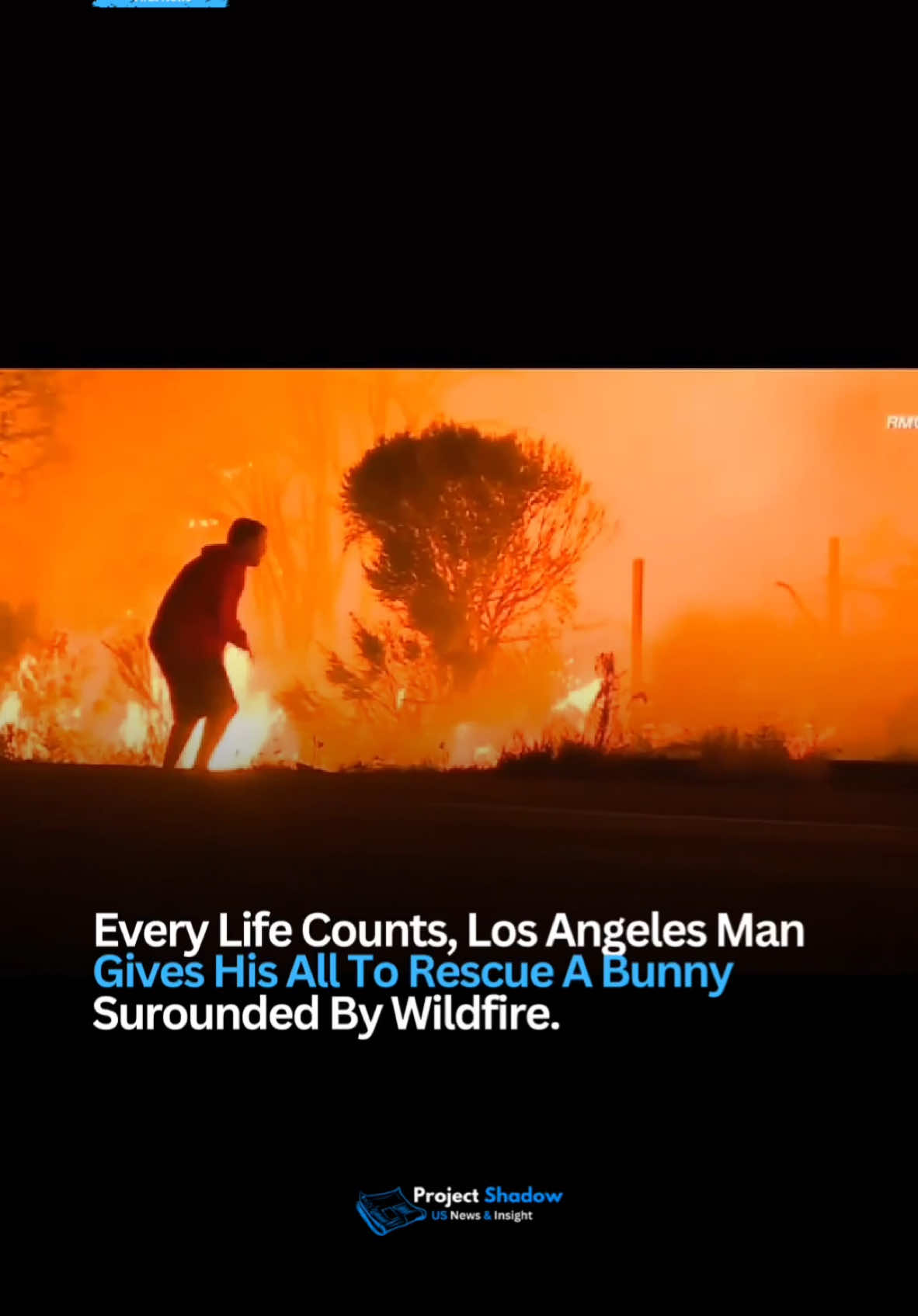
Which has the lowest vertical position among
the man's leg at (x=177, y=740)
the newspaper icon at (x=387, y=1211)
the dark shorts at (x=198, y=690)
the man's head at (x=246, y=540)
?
the newspaper icon at (x=387, y=1211)

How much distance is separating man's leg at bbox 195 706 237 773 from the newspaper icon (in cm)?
236

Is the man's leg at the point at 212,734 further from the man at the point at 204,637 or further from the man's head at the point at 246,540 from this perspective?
the man's head at the point at 246,540

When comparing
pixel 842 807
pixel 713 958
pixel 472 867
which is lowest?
pixel 713 958

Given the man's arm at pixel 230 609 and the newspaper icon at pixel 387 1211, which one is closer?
the newspaper icon at pixel 387 1211

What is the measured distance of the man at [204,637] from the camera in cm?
449

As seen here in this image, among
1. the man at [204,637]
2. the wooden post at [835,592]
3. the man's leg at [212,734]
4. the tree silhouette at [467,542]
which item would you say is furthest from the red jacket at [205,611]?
the wooden post at [835,592]

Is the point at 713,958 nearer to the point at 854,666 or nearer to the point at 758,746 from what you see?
the point at 758,746

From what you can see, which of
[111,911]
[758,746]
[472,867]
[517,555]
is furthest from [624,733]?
[111,911]

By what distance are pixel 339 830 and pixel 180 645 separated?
4.38 ft

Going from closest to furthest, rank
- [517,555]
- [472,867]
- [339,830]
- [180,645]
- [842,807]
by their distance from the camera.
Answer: [472,867] → [339,830] → [842,807] → [180,645] → [517,555]

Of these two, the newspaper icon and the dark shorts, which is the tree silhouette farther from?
the newspaper icon

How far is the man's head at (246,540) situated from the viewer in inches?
179

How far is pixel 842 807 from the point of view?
3.98 metres

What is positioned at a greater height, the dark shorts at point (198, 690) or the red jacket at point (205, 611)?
the red jacket at point (205, 611)
